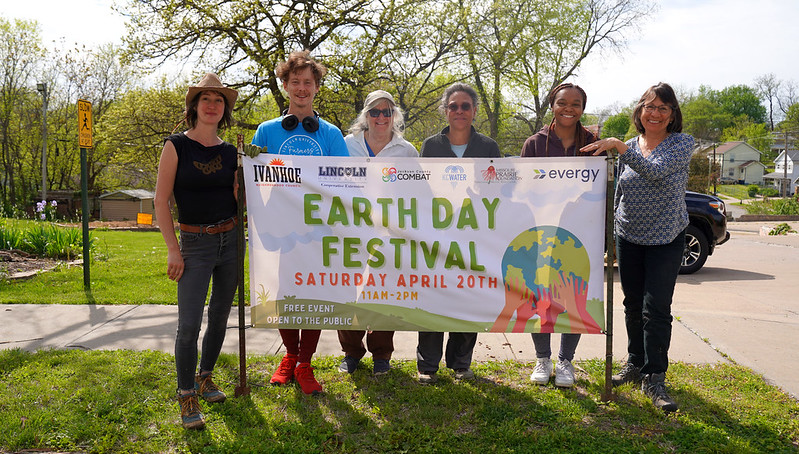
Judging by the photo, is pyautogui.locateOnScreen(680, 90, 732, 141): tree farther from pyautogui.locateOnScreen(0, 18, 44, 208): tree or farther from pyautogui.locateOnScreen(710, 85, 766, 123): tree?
pyautogui.locateOnScreen(0, 18, 44, 208): tree

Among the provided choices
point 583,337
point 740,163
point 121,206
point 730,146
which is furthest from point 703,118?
point 583,337

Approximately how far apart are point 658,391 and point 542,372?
2.50ft

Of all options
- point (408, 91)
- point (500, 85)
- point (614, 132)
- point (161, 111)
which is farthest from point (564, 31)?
point (614, 132)

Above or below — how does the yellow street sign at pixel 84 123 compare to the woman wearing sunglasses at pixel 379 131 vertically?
above

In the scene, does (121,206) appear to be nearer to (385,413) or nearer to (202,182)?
(202,182)

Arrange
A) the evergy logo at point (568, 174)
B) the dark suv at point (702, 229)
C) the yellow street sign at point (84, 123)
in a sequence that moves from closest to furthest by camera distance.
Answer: the evergy logo at point (568, 174) < the yellow street sign at point (84, 123) < the dark suv at point (702, 229)

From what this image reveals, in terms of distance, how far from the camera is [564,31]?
26922 millimetres

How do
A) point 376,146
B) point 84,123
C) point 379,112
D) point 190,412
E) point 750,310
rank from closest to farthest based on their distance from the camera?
point 190,412 < point 379,112 < point 376,146 < point 750,310 < point 84,123

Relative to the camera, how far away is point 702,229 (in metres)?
8.62

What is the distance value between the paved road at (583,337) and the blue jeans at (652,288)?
0.88 meters

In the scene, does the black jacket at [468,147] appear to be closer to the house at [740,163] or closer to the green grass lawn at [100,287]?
the green grass lawn at [100,287]

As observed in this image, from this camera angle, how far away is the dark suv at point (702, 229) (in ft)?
27.9

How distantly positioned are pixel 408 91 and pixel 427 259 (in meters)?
16.2

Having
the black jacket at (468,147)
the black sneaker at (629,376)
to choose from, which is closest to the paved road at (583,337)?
the black sneaker at (629,376)
